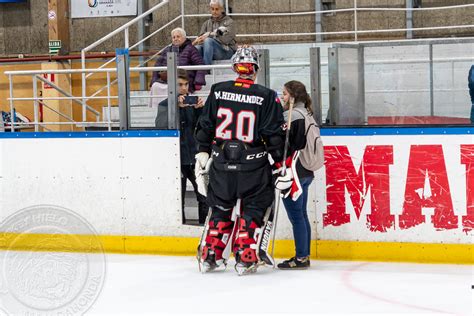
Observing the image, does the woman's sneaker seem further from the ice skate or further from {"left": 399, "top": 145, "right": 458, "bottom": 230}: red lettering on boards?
{"left": 399, "top": 145, "right": 458, "bottom": 230}: red lettering on boards

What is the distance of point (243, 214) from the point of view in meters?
6.73

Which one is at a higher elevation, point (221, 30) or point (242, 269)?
point (221, 30)

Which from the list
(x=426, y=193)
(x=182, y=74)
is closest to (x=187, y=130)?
(x=182, y=74)

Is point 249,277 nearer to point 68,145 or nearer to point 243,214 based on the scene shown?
point 243,214

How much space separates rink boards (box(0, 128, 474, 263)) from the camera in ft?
23.2

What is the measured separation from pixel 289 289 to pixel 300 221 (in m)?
0.82

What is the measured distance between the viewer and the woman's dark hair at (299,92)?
22.6 ft

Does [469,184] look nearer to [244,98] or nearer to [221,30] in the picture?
[244,98]

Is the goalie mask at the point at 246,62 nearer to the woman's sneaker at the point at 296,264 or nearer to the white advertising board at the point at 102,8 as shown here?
the woman's sneaker at the point at 296,264

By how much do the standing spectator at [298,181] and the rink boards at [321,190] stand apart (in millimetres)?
427

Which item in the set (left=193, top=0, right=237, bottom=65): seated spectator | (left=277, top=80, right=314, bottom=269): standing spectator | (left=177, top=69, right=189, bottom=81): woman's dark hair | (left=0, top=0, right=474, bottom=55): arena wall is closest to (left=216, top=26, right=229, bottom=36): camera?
(left=193, top=0, right=237, bottom=65): seated spectator

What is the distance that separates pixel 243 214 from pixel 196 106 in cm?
131

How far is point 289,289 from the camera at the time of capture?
6.16 meters

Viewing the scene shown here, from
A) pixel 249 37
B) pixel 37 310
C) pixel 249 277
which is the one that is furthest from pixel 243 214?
pixel 249 37
